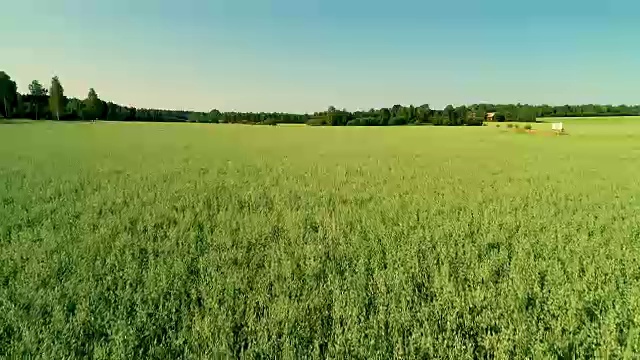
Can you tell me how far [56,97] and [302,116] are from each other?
6216cm

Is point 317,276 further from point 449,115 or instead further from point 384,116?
point 384,116

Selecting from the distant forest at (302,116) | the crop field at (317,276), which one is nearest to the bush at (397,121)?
the distant forest at (302,116)

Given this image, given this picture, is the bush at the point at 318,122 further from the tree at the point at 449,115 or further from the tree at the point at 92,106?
the tree at the point at 92,106

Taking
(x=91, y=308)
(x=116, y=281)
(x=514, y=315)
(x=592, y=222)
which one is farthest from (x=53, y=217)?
(x=592, y=222)

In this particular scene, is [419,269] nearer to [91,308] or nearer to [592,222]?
[91,308]

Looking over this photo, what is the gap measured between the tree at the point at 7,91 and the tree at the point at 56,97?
7045 mm

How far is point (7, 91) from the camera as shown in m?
85.0

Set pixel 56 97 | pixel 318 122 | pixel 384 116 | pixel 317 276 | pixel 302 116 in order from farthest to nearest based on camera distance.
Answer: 1. pixel 302 116
2. pixel 384 116
3. pixel 318 122
4. pixel 56 97
5. pixel 317 276

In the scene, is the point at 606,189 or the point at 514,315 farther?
the point at 606,189

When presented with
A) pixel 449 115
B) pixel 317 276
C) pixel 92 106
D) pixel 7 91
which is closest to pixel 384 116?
pixel 449 115

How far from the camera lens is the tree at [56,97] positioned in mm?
89188

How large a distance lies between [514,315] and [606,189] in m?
12.7

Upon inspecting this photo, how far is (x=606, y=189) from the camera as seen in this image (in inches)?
552

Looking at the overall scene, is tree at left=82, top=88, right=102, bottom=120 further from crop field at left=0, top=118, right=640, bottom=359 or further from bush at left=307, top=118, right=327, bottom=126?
crop field at left=0, top=118, right=640, bottom=359
